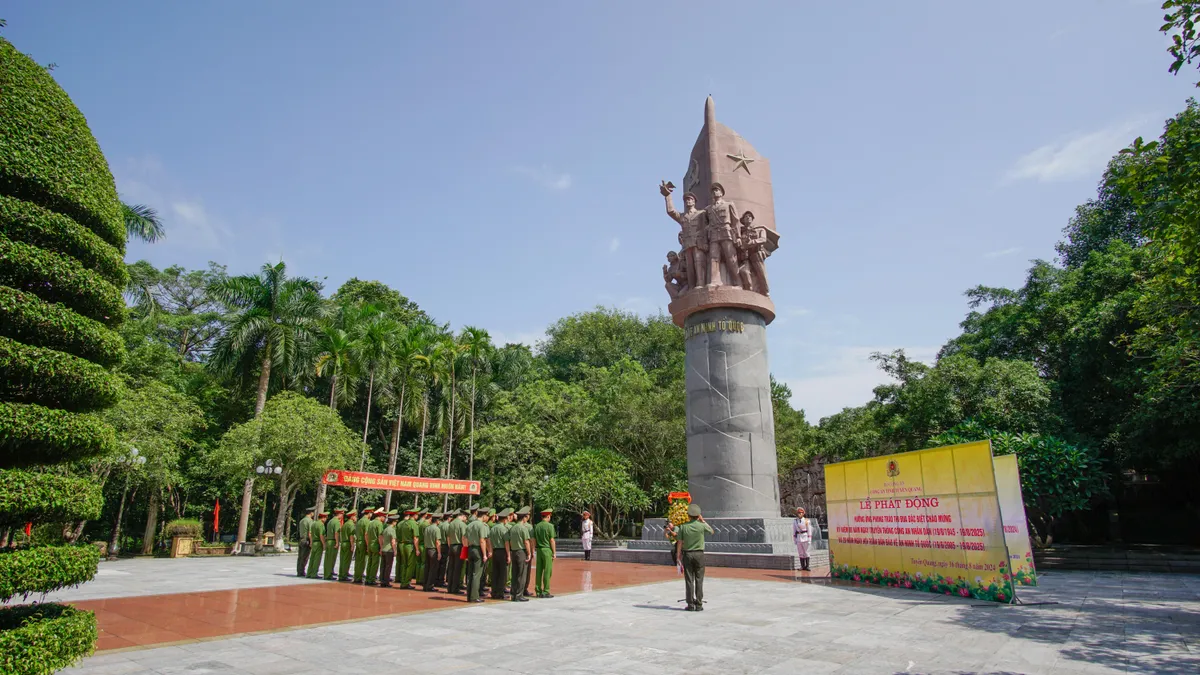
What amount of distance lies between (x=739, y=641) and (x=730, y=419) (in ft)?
36.7

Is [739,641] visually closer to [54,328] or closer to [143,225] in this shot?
[54,328]

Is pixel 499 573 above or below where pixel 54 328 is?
below

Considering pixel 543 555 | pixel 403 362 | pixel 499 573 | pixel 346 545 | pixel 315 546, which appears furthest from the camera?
pixel 403 362

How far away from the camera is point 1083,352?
2153 cm

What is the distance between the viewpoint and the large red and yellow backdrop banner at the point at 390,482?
2061cm

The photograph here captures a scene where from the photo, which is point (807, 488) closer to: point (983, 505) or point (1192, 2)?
point (983, 505)

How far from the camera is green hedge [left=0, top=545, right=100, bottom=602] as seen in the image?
443cm

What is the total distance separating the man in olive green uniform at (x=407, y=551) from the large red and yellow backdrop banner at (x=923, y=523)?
27.4 ft

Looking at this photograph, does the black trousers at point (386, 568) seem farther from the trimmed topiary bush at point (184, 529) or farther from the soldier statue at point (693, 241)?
the trimmed topiary bush at point (184, 529)

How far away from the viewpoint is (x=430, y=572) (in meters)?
12.4

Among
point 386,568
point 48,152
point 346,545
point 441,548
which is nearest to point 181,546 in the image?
point 346,545

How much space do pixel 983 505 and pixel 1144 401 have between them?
1184cm

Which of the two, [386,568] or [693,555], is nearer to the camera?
[693,555]

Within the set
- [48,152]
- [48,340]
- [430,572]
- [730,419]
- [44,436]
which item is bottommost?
[430,572]
